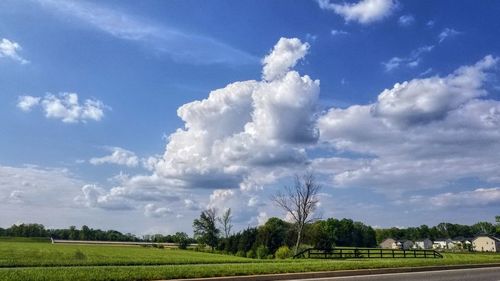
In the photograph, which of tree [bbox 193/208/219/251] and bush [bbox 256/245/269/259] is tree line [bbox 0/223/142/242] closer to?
tree [bbox 193/208/219/251]

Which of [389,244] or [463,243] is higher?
[463,243]

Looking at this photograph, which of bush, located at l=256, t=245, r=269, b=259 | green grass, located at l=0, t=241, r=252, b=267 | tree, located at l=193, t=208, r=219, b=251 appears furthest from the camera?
tree, located at l=193, t=208, r=219, b=251

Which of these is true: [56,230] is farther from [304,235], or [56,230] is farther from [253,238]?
[304,235]

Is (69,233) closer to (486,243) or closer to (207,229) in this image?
(207,229)

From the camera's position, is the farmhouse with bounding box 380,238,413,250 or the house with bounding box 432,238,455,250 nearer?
the house with bounding box 432,238,455,250

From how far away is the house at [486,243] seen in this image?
139750mm

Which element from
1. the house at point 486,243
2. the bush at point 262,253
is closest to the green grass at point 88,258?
the bush at point 262,253

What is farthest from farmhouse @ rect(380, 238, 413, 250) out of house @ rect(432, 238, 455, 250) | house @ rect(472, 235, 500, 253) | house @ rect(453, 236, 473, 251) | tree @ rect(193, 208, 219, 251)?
tree @ rect(193, 208, 219, 251)

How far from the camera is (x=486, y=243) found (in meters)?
144

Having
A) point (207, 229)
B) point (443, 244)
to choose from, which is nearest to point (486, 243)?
point (443, 244)

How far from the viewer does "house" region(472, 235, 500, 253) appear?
140 metres

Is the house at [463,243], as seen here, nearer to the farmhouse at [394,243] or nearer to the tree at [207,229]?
the farmhouse at [394,243]

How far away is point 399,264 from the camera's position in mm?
24797

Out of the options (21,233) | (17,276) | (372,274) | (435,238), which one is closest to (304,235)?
(372,274)
